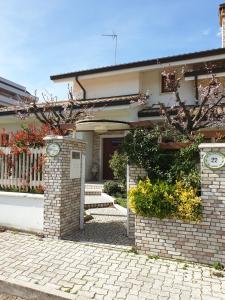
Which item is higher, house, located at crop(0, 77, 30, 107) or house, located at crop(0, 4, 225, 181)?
house, located at crop(0, 77, 30, 107)

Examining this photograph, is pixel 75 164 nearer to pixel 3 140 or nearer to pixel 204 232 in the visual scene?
pixel 3 140

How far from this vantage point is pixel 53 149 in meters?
6.90

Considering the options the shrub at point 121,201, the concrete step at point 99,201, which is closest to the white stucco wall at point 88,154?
the concrete step at point 99,201

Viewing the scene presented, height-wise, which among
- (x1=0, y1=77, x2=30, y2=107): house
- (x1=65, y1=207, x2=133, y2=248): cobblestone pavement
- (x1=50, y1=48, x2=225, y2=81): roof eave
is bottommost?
(x1=65, y1=207, x2=133, y2=248): cobblestone pavement

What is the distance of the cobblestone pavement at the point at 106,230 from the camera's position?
6582 millimetres

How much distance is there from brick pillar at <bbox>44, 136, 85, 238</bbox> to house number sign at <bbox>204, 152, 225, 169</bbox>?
344cm

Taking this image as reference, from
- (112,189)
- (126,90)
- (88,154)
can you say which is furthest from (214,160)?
(88,154)

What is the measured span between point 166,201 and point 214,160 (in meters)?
1.21

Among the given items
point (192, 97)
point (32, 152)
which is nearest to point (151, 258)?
point (32, 152)

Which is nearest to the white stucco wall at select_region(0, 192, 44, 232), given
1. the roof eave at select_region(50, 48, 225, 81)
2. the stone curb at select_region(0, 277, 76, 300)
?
the stone curb at select_region(0, 277, 76, 300)

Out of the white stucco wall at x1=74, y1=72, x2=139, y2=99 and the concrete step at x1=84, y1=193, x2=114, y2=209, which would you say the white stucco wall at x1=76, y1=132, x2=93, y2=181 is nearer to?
the white stucco wall at x1=74, y1=72, x2=139, y2=99

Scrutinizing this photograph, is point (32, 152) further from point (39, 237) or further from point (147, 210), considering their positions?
point (147, 210)

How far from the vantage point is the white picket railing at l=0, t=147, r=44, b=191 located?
296 inches

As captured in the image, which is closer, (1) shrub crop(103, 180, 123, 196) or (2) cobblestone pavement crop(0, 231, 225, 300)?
(2) cobblestone pavement crop(0, 231, 225, 300)
